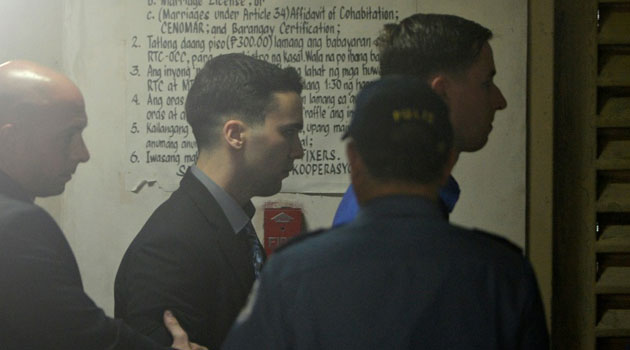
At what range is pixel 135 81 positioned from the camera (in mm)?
1729

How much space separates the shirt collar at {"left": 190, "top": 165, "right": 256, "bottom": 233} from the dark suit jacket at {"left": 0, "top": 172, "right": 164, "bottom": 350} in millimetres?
Result: 312

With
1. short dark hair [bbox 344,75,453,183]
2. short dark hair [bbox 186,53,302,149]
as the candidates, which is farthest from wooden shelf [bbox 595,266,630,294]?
short dark hair [bbox 344,75,453,183]

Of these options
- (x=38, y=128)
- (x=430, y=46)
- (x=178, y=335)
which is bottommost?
(x=178, y=335)

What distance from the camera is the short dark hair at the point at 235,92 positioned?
1.47 meters

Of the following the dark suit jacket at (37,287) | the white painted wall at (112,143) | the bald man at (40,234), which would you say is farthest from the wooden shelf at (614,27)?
the dark suit jacket at (37,287)

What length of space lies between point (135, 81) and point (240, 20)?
0.89 feet

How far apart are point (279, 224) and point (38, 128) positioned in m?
0.60

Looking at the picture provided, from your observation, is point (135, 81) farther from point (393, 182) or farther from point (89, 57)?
point (393, 182)

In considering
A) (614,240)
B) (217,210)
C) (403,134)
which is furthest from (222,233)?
(614,240)

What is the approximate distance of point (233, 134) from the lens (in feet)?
4.78

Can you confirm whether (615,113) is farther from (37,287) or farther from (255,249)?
(37,287)

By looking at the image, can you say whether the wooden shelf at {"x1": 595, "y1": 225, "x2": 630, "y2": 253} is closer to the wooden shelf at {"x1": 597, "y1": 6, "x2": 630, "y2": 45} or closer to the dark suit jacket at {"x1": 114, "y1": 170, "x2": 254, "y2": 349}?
the wooden shelf at {"x1": 597, "y1": 6, "x2": 630, "y2": 45}

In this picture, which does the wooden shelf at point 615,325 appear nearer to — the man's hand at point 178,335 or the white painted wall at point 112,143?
the white painted wall at point 112,143

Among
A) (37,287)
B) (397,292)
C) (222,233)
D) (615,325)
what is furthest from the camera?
(615,325)
